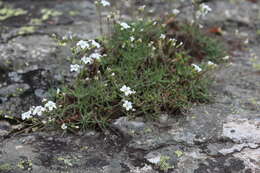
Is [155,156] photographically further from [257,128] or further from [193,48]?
[193,48]

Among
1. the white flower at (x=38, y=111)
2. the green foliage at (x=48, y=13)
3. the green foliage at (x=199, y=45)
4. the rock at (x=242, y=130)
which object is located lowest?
the rock at (x=242, y=130)

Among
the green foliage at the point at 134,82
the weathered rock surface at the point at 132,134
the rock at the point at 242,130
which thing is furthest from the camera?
the green foliage at the point at 134,82

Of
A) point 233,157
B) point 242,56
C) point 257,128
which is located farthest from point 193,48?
point 233,157

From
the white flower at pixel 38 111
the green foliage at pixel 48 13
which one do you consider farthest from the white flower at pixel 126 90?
the green foliage at pixel 48 13

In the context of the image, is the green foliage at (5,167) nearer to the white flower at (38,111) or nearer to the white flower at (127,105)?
the white flower at (38,111)

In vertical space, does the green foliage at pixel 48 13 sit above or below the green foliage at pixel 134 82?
above

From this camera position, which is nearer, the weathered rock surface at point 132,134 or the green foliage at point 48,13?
the weathered rock surface at point 132,134

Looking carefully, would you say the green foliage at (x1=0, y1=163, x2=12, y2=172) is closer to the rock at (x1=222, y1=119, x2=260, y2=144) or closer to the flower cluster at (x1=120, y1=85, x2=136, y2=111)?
the flower cluster at (x1=120, y1=85, x2=136, y2=111)

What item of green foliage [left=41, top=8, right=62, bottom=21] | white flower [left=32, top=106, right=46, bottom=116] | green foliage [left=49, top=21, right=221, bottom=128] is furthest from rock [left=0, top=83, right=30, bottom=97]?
green foliage [left=41, top=8, right=62, bottom=21]

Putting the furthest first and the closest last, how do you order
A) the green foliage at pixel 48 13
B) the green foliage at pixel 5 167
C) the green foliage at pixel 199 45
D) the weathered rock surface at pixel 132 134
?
1. the green foliage at pixel 48 13
2. the green foliage at pixel 199 45
3. the weathered rock surface at pixel 132 134
4. the green foliage at pixel 5 167

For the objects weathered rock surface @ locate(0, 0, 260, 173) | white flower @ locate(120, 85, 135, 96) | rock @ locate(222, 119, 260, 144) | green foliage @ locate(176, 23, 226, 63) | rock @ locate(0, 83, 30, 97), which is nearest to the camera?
weathered rock surface @ locate(0, 0, 260, 173)
